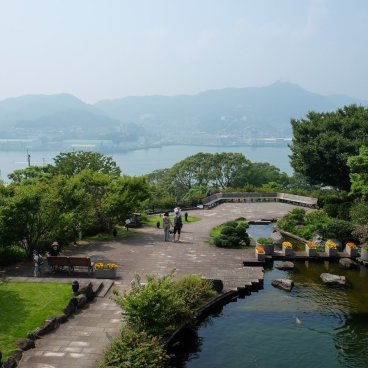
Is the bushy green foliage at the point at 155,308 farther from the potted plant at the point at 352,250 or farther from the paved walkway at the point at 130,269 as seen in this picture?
the potted plant at the point at 352,250

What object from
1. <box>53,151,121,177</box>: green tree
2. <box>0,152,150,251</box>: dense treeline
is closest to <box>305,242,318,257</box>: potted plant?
<box>0,152,150,251</box>: dense treeline

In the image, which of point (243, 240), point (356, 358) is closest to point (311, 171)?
point (243, 240)

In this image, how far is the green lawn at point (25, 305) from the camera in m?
13.1

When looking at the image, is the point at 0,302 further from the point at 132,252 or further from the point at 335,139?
the point at 335,139

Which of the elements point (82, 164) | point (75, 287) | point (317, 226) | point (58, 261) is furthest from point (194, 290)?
point (82, 164)

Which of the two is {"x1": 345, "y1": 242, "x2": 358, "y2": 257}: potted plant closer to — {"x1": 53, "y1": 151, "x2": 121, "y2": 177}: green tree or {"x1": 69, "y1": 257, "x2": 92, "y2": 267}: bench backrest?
{"x1": 69, "y1": 257, "x2": 92, "y2": 267}: bench backrest

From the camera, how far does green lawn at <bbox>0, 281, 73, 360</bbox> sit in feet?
42.9

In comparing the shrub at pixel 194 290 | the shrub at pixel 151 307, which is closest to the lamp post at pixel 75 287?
the shrub at pixel 151 307

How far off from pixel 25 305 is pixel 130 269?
20.1 feet

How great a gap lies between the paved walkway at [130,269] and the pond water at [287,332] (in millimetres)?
2223

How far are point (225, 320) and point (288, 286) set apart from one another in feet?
14.6

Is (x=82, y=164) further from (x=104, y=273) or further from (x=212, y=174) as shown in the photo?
(x=212, y=174)

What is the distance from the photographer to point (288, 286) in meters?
19.2

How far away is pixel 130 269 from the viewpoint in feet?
67.4
